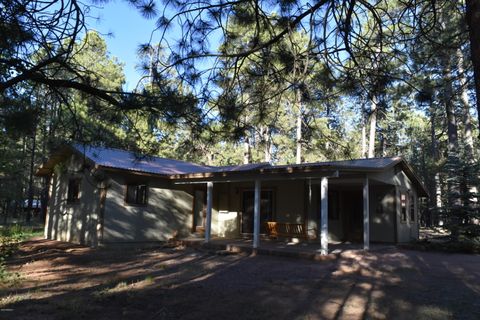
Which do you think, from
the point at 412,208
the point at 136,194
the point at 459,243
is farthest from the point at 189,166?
the point at 459,243

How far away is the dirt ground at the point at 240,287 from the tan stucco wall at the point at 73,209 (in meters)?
1.93

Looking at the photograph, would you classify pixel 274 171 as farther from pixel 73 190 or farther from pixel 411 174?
pixel 73 190

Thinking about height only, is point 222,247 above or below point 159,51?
below

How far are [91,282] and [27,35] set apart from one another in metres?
4.86

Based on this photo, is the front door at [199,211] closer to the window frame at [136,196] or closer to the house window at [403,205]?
the window frame at [136,196]

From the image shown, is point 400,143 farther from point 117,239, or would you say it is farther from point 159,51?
point 159,51

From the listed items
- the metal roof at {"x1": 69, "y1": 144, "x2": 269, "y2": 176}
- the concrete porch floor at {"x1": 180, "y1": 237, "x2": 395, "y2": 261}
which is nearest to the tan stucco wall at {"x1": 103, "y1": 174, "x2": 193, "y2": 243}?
the metal roof at {"x1": 69, "y1": 144, "x2": 269, "y2": 176}

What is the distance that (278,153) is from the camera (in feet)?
103

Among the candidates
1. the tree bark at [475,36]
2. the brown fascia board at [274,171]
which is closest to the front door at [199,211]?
the brown fascia board at [274,171]

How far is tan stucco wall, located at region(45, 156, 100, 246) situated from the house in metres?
0.03

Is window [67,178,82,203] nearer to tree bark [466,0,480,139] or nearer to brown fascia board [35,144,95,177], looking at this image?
brown fascia board [35,144,95,177]

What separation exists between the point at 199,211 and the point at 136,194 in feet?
9.95

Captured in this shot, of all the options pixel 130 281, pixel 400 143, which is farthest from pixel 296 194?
pixel 400 143

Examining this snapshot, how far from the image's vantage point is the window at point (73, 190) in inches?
577
